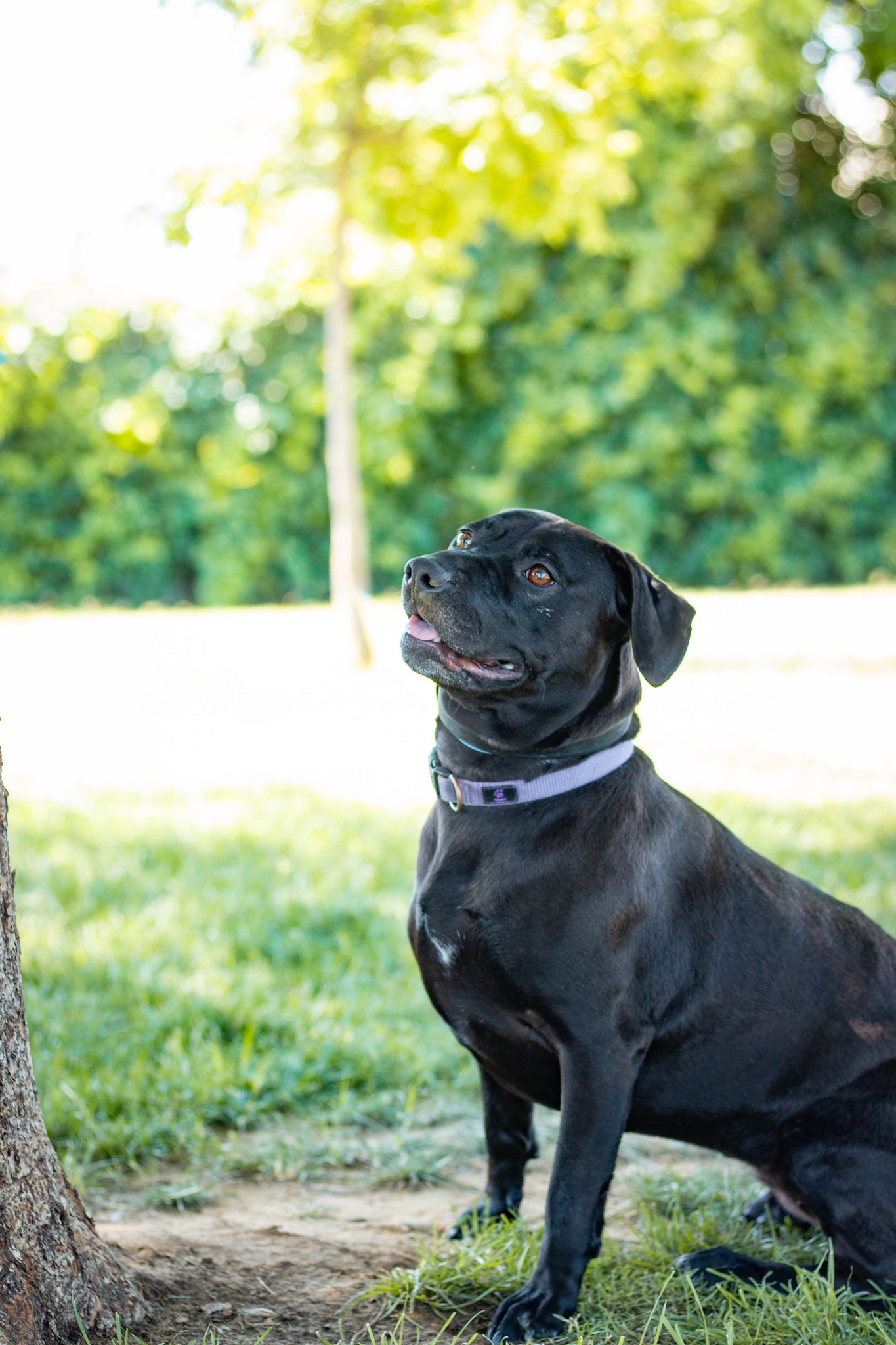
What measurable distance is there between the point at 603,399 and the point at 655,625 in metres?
13.4

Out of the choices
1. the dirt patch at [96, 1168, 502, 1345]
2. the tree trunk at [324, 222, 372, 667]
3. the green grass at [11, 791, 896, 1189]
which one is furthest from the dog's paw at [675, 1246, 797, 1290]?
the tree trunk at [324, 222, 372, 667]

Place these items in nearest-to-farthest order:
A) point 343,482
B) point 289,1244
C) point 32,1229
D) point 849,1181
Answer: point 32,1229, point 849,1181, point 289,1244, point 343,482

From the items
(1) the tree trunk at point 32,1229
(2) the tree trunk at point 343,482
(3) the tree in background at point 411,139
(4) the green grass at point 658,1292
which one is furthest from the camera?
(2) the tree trunk at point 343,482

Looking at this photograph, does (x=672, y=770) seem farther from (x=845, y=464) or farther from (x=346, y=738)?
(x=845, y=464)

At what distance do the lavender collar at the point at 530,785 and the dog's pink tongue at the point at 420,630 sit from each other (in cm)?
28

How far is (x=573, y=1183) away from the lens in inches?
85.9

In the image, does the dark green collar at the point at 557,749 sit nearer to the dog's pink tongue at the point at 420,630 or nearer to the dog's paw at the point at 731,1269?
the dog's pink tongue at the point at 420,630

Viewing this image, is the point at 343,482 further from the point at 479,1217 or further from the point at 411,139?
the point at 479,1217

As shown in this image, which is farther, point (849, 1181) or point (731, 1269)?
point (731, 1269)

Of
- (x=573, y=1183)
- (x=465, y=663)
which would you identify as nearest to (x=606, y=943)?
(x=573, y=1183)

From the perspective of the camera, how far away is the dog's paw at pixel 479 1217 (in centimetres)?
262

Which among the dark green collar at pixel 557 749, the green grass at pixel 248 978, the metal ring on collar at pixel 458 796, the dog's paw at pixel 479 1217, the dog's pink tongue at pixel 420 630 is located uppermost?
the dog's pink tongue at pixel 420 630

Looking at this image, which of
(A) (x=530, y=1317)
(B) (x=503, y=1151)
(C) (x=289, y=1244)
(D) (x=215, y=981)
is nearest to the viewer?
(A) (x=530, y=1317)

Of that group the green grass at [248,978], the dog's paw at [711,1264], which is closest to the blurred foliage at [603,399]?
the green grass at [248,978]
